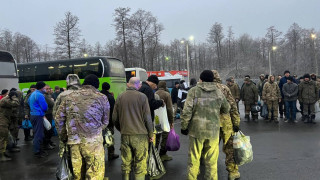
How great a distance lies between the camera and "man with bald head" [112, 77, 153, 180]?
475cm

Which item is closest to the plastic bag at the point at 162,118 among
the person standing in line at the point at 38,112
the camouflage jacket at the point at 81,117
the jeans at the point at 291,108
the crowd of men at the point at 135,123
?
the crowd of men at the point at 135,123

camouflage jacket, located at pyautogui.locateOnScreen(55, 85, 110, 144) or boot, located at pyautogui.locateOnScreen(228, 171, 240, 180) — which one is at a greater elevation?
camouflage jacket, located at pyautogui.locateOnScreen(55, 85, 110, 144)

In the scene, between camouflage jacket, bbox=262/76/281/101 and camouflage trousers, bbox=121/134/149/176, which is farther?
camouflage jacket, bbox=262/76/281/101

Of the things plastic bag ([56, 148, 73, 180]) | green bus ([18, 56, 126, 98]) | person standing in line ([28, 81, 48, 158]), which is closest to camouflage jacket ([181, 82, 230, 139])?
plastic bag ([56, 148, 73, 180])

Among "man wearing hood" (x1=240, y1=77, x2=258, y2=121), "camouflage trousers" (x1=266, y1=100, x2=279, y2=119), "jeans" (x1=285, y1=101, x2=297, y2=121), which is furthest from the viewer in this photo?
"man wearing hood" (x1=240, y1=77, x2=258, y2=121)

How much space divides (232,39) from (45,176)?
6810 cm

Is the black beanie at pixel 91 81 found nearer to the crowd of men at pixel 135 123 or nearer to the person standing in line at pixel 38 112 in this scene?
the crowd of men at pixel 135 123

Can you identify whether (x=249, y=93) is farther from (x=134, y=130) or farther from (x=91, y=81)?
(x=91, y=81)

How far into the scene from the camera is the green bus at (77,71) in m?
18.6

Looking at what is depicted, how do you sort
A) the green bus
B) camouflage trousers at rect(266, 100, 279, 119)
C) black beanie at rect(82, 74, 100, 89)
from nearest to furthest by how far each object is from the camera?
black beanie at rect(82, 74, 100, 89) < camouflage trousers at rect(266, 100, 279, 119) < the green bus

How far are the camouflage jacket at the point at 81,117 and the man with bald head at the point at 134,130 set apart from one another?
56 centimetres

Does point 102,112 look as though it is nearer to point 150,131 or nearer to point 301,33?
point 150,131

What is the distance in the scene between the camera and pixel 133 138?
4.75m

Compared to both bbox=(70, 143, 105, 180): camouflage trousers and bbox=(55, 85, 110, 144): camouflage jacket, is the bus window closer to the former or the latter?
bbox=(55, 85, 110, 144): camouflage jacket
